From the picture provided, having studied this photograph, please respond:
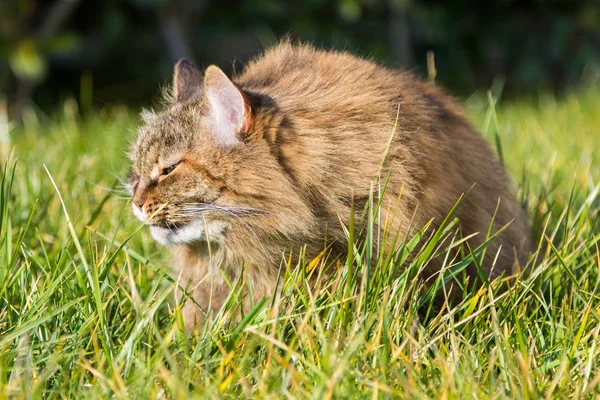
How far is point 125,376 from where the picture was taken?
1382 mm

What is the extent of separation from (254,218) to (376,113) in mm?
398

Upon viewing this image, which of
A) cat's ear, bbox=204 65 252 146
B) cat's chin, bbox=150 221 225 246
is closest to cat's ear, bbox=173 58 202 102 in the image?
cat's ear, bbox=204 65 252 146

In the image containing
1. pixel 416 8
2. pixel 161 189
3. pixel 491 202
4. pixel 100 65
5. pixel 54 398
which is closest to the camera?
pixel 54 398

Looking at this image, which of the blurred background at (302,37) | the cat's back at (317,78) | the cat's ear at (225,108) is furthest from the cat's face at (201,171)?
the blurred background at (302,37)

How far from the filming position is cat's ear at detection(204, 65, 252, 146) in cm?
176

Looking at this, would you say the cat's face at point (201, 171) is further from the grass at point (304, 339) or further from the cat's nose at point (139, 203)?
the grass at point (304, 339)

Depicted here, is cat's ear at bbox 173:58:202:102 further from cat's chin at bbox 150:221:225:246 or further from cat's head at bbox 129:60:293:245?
cat's chin at bbox 150:221:225:246

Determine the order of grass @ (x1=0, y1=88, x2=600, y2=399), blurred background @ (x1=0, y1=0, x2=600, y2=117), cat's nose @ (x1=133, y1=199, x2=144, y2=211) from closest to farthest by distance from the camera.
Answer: grass @ (x1=0, y1=88, x2=600, y2=399)
cat's nose @ (x1=133, y1=199, x2=144, y2=211)
blurred background @ (x1=0, y1=0, x2=600, y2=117)

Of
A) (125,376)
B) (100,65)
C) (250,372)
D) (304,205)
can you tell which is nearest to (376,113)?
(304,205)

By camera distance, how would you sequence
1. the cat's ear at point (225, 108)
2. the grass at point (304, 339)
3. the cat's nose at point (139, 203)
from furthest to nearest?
the cat's nose at point (139, 203) → the cat's ear at point (225, 108) → the grass at point (304, 339)

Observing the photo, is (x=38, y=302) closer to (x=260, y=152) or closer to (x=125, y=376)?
(x=125, y=376)

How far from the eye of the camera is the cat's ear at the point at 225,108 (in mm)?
1762

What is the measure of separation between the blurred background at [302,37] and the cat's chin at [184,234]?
11.8 ft

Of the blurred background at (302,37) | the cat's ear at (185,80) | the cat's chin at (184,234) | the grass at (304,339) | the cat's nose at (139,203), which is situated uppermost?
the cat's ear at (185,80)
